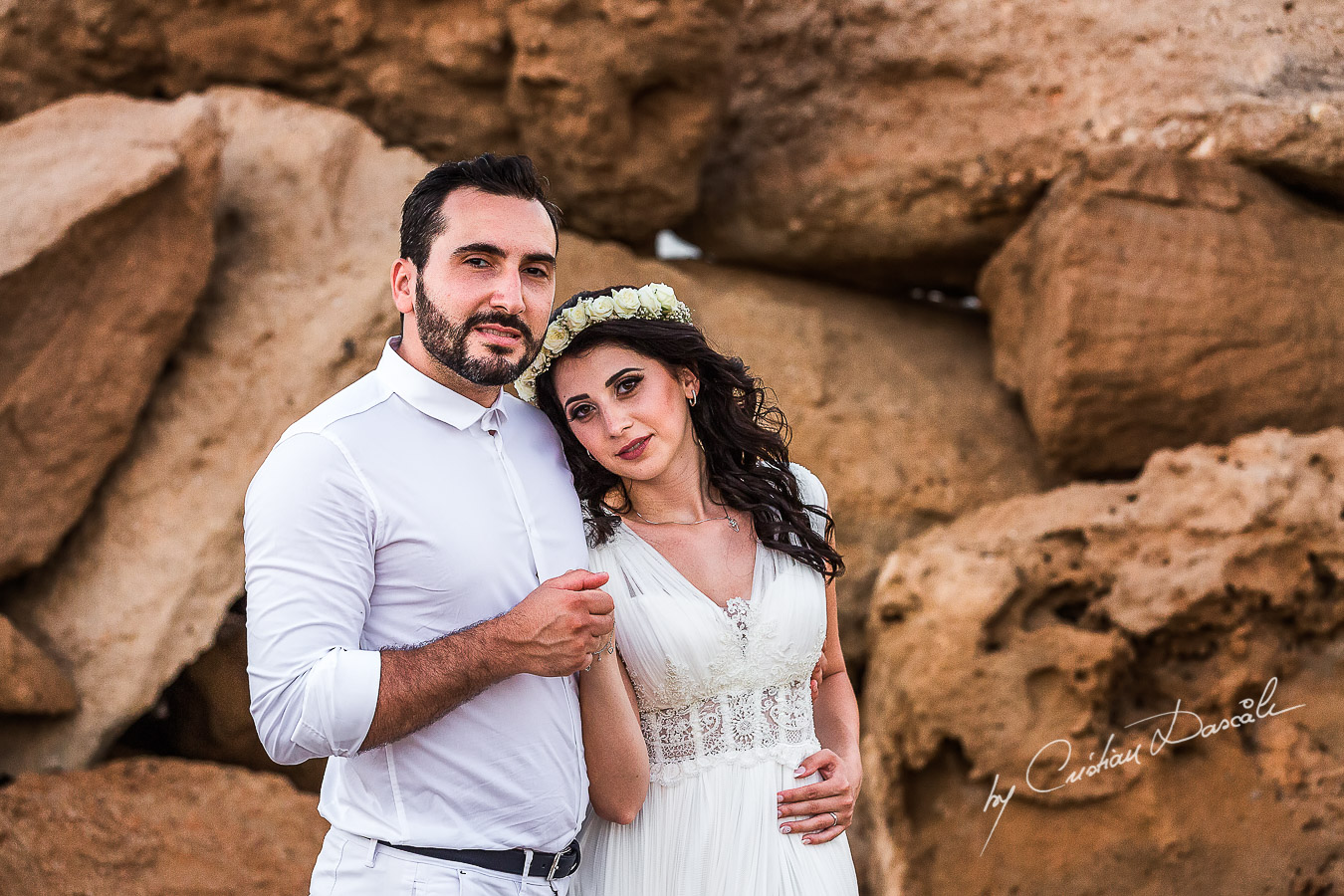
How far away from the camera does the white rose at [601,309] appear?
295 centimetres

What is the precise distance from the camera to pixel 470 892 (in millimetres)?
2303

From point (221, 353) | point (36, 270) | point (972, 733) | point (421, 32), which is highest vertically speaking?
point (421, 32)

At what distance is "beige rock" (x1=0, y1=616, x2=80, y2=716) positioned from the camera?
14.1ft

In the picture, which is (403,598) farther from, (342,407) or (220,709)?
(220,709)

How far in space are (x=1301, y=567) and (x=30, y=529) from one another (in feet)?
16.9

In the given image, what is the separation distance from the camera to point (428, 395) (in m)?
2.54

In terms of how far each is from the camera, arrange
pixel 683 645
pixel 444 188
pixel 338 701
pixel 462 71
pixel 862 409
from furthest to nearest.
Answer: pixel 462 71 < pixel 862 409 < pixel 683 645 < pixel 444 188 < pixel 338 701

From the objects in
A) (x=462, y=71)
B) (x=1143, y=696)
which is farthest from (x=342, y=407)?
(x=462, y=71)

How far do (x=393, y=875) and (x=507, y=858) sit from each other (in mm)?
231

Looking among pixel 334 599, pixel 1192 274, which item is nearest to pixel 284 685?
pixel 334 599

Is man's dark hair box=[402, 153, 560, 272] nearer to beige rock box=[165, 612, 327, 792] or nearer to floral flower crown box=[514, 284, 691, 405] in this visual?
floral flower crown box=[514, 284, 691, 405]

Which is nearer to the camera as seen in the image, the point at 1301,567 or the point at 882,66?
the point at 1301,567

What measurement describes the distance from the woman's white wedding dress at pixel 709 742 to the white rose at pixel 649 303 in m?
0.62

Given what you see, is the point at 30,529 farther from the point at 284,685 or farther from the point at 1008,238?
the point at 1008,238
